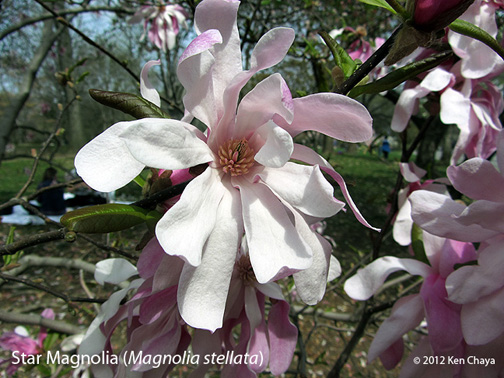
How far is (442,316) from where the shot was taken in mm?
501

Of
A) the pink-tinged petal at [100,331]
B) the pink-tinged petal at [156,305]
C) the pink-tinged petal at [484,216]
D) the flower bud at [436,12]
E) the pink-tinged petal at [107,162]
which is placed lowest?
the pink-tinged petal at [100,331]

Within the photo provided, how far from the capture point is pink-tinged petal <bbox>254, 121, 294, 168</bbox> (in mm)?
304

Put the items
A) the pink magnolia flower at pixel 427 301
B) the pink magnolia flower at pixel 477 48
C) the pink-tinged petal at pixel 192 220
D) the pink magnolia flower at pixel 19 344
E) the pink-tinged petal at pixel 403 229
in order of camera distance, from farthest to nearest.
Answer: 1. the pink magnolia flower at pixel 19 344
2. the pink-tinged petal at pixel 403 229
3. the pink magnolia flower at pixel 477 48
4. the pink magnolia flower at pixel 427 301
5. the pink-tinged petal at pixel 192 220

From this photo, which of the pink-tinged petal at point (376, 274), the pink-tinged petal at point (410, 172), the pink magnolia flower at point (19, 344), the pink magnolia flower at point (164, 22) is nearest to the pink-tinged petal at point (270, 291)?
the pink-tinged petal at point (376, 274)

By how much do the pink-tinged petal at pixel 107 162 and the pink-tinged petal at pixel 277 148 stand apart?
129mm

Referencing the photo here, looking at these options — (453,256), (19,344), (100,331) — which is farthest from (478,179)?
(19,344)

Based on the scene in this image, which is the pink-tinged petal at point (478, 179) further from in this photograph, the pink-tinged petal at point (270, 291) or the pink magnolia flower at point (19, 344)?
the pink magnolia flower at point (19, 344)

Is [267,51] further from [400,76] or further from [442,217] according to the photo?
[442,217]

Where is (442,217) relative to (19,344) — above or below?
above

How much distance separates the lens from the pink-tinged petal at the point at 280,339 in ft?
1.67

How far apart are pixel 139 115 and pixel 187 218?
13cm

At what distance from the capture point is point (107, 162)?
1.05 ft

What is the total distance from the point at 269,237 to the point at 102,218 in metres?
0.17

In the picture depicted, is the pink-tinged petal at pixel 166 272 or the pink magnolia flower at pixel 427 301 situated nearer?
the pink-tinged petal at pixel 166 272
